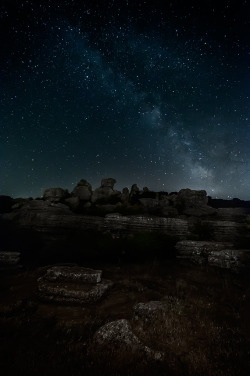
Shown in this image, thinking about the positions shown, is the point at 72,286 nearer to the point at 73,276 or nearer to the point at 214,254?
the point at 73,276

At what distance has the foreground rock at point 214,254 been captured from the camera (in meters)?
16.2

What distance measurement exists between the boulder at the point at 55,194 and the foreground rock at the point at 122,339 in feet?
129

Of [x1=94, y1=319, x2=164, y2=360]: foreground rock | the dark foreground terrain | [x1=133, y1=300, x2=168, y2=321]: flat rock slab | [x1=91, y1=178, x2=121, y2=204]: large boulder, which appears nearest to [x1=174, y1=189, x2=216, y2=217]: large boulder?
[x1=91, y1=178, x2=121, y2=204]: large boulder

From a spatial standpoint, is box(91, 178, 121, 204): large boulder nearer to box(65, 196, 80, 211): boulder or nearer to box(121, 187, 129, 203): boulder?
box(121, 187, 129, 203): boulder

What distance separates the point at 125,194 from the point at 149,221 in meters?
20.4

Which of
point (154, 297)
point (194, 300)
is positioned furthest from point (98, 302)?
point (194, 300)

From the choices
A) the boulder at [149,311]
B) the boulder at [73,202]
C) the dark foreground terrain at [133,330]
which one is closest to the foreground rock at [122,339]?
the dark foreground terrain at [133,330]

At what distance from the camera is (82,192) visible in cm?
4569

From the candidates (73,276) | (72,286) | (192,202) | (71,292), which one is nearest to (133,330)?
(71,292)

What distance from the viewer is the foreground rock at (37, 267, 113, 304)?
1001 cm

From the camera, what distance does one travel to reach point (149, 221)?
26438 mm

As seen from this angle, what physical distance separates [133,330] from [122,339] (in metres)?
0.76

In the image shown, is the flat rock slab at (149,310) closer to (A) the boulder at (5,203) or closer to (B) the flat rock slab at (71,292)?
(B) the flat rock slab at (71,292)

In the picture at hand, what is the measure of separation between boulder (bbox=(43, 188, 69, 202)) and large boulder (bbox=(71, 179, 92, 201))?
2.18m
